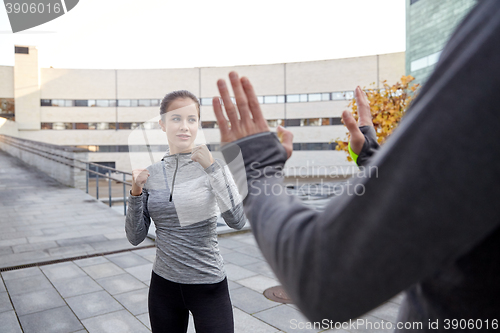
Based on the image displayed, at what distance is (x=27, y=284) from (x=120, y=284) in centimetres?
136

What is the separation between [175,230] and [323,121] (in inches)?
1482

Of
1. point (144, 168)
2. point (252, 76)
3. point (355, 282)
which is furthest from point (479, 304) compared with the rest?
point (252, 76)

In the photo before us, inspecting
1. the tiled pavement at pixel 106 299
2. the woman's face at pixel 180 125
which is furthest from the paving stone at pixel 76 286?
the woman's face at pixel 180 125

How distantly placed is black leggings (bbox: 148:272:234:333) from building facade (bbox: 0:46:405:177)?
35.2 meters

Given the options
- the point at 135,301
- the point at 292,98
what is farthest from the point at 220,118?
the point at 292,98

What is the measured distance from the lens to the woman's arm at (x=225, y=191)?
2.12 meters

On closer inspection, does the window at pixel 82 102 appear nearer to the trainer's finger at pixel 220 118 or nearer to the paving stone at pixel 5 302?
the paving stone at pixel 5 302

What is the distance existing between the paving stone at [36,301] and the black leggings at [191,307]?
3.07 meters

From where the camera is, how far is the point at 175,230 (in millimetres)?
2322

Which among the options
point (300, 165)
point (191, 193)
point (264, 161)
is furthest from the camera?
point (300, 165)

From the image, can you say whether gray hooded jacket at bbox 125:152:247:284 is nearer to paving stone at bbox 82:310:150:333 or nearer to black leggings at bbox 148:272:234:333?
black leggings at bbox 148:272:234:333

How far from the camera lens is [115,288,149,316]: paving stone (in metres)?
4.40

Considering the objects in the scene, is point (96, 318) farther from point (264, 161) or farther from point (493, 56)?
point (493, 56)

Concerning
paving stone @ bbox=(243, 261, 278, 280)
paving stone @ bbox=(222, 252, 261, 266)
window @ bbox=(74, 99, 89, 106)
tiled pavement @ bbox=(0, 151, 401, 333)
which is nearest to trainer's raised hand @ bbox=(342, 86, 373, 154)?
tiled pavement @ bbox=(0, 151, 401, 333)
